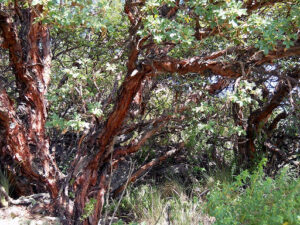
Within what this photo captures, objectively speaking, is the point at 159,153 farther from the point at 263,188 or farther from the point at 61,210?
the point at 263,188

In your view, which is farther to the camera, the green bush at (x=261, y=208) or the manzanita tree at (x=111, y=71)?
the manzanita tree at (x=111, y=71)

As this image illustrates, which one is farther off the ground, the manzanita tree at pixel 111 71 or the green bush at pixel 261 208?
the manzanita tree at pixel 111 71

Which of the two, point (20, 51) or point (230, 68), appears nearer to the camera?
point (230, 68)

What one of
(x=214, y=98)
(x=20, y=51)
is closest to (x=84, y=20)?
(x=20, y=51)

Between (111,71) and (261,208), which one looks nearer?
(261,208)

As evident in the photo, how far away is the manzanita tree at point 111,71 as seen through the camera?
10.2 feet

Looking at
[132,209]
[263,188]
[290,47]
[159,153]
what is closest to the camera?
[263,188]

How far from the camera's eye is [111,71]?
4051 mm

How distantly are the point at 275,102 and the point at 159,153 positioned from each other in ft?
6.98

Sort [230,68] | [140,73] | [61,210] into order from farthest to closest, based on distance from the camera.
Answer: [61,210], [140,73], [230,68]

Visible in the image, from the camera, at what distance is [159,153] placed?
5688 mm

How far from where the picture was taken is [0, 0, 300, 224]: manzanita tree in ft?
10.2

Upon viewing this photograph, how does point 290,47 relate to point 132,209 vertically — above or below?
above

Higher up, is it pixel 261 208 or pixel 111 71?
pixel 111 71
